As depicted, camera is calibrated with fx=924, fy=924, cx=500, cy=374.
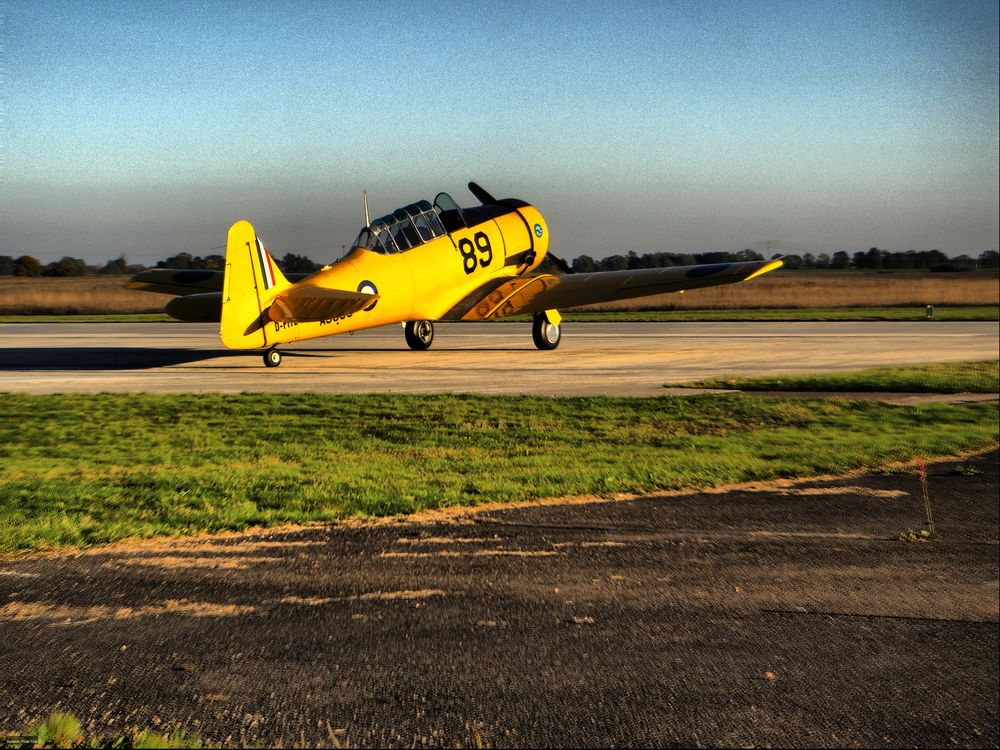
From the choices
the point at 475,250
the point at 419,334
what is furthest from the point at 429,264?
the point at 419,334

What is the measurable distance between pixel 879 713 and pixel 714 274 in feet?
74.1

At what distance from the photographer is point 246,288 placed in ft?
70.2

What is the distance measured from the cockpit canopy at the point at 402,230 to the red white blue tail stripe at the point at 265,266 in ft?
11.3

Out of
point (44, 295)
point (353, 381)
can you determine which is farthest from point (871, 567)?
point (353, 381)

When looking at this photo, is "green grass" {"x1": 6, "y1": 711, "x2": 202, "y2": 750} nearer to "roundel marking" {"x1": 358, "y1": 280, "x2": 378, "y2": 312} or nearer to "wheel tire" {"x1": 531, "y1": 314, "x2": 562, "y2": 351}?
"roundel marking" {"x1": 358, "y1": 280, "x2": 378, "y2": 312}

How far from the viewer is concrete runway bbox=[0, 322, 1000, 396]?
810 inches

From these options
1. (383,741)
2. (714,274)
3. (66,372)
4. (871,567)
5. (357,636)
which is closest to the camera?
(383,741)

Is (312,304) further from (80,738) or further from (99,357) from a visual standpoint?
(80,738)

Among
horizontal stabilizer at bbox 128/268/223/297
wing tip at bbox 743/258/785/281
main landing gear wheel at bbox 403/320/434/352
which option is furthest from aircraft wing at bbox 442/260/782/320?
horizontal stabilizer at bbox 128/268/223/297

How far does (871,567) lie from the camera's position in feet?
26.0

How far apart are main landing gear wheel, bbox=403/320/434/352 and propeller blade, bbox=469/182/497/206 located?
5.26 meters

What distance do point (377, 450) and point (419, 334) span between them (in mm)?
16596

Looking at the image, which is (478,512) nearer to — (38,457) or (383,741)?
(383,741)

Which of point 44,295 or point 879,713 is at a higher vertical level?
point 44,295
